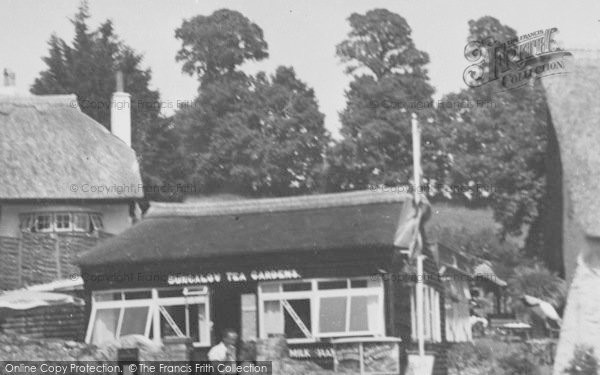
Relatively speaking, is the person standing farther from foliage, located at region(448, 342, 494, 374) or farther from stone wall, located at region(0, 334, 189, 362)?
foliage, located at region(448, 342, 494, 374)

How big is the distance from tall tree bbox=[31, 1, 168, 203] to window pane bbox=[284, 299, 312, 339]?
24362 millimetres

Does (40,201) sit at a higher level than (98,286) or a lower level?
higher

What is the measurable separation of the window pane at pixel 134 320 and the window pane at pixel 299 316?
307 centimetres

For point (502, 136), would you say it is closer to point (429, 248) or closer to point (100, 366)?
point (429, 248)

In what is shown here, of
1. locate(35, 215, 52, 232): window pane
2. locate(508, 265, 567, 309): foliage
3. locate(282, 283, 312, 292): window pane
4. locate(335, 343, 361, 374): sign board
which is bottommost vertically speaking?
locate(335, 343, 361, 374): sign board

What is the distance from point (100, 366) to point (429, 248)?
10.9 metres

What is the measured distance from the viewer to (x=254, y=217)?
98.5ft

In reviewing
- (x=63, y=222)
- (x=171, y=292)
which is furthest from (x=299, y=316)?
(x=63, y=222)

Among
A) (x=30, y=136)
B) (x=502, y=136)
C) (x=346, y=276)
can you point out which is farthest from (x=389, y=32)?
(x=346, y=276)

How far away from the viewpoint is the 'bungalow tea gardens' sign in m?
27.7

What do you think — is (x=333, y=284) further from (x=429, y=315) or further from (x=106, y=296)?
(x=106, y=296)

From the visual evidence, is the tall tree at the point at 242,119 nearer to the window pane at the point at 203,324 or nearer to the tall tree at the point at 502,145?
the tall tree at the point at 502,145

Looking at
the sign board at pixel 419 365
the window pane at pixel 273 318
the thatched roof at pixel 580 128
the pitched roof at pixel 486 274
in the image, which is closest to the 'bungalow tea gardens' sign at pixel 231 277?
the window pane at pixel 273 318

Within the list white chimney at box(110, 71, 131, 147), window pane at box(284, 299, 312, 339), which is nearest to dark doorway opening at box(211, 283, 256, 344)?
window pane at box(284, 299, 312, 339)
